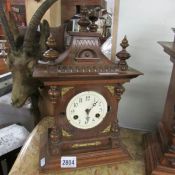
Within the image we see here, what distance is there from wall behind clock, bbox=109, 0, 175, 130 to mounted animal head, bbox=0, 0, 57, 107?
31 cm

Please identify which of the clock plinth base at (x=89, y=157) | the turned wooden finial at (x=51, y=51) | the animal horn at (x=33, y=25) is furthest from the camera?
the animal horn at (x=33, y=25)

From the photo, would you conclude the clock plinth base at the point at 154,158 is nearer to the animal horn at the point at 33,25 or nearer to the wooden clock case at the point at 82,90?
the wooden clock case at the point at 82,90

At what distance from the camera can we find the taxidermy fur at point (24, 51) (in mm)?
803

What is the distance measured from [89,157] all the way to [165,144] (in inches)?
9.3

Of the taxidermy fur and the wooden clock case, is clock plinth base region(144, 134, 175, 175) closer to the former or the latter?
the wooden clock case

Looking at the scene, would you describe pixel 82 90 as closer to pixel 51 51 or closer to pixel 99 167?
pixel 51 51

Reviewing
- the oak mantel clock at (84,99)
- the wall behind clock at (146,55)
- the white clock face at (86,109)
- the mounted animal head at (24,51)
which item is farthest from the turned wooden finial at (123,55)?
the mounted animal head at (24,51)

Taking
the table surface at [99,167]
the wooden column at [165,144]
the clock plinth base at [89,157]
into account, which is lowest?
the table surface at [99,167]

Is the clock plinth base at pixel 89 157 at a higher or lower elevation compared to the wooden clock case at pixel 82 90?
lower

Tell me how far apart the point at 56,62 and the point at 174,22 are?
18.7 inches

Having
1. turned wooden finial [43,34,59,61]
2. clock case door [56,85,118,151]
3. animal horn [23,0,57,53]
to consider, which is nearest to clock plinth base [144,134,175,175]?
clock case door [56,85,118,151]

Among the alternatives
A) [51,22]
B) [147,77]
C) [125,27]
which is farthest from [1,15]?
[147,77]

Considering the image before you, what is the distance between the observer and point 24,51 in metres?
0.85

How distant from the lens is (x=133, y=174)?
671mm
